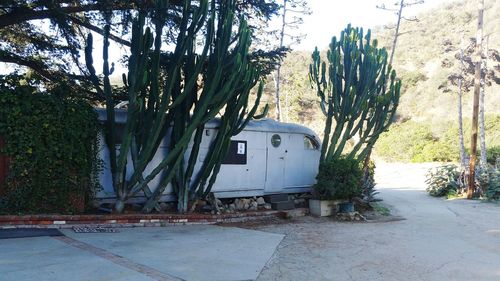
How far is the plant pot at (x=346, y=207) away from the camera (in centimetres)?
1154

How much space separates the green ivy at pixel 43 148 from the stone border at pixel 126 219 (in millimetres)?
329

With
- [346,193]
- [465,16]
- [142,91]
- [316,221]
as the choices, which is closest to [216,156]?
[142,91]

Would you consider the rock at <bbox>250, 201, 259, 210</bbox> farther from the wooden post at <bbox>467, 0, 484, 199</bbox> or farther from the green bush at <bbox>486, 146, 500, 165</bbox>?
the green bush at <bbox>486, 146, 500, 165</bbox>

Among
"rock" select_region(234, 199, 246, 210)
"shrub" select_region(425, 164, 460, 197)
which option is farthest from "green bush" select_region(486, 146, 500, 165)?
"rock" select_region(234, 199, 246, 210)

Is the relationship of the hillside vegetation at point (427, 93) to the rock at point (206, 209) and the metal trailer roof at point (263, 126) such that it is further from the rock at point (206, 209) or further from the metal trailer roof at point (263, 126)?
the rock at point (206, 209)

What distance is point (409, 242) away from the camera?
8.35 meters

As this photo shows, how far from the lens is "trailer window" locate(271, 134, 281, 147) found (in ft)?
38.6

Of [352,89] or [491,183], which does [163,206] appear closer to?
[352,89]

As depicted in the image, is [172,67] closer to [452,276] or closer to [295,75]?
[452,276]

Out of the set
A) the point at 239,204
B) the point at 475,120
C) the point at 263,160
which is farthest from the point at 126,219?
the point at 475,120

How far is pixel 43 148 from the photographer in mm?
7812

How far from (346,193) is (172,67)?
220 inches

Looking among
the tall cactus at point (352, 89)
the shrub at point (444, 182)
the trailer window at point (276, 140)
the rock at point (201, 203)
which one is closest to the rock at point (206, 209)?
the rock at point (201, 203)

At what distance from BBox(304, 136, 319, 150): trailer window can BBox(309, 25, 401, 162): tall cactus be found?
0.26 meters
